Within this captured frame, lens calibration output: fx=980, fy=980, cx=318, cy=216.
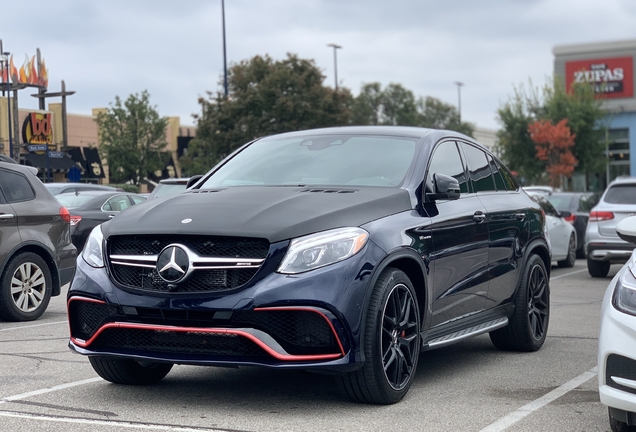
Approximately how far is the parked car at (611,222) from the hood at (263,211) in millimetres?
9995

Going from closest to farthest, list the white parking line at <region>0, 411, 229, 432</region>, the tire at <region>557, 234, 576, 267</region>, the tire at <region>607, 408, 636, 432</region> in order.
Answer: the tire at <region>607, 408, 636, 432</region>, the white parking line at <region>0, 411, 229, 432</region>, the tire at <region>557, 234, 576, 267</region>

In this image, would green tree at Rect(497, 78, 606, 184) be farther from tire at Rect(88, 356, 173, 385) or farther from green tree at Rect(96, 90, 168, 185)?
tire at Rect(88, 356, 173, 385)

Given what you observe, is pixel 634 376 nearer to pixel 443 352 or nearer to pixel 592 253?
pixel 443 352

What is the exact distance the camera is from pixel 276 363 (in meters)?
5.11

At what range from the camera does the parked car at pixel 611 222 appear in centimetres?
1516

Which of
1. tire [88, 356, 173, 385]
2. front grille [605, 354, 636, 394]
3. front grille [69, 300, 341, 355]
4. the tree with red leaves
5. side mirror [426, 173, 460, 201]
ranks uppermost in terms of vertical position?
the tree with red leaves

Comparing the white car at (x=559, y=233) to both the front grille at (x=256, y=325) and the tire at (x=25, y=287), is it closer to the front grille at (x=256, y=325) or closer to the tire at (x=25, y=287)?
the tire at (x=25, y=287)

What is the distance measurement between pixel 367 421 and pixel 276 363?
0.57 m

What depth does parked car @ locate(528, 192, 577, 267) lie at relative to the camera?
17.6m

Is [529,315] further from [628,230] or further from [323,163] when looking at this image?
[628,230]

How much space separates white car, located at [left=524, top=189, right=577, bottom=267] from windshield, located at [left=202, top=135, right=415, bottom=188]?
1104cm

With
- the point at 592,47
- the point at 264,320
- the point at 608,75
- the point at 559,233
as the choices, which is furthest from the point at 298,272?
the point at 592,47

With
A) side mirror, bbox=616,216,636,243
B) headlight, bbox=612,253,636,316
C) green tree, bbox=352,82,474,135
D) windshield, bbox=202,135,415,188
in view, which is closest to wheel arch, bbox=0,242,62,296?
windshield, bbox=202,135,415,188

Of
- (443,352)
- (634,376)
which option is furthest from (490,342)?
(634,376)
